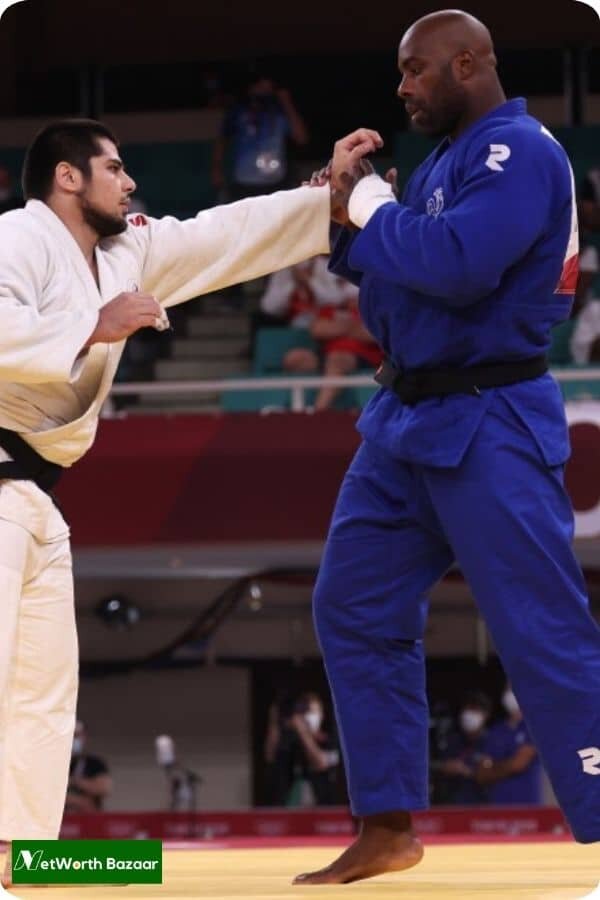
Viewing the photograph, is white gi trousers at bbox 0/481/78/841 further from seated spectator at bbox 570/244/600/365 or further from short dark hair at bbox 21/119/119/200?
seated spectator at bbox 570/244/600/365

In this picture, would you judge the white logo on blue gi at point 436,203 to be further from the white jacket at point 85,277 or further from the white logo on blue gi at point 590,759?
the white logo on blue gi at point 590,759

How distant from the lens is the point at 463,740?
11109 mm

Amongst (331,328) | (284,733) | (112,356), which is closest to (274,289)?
(331,328)

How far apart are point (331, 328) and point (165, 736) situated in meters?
4.50

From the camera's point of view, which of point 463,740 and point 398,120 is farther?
point 398,120

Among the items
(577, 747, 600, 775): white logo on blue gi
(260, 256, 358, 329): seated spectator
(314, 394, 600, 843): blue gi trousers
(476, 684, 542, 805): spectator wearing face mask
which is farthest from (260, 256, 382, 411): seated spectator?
(577, 747, 600, 775): white logo on blue gi

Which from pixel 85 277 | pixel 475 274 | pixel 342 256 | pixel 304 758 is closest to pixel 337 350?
pixel 304 758

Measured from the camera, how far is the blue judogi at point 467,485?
2.80 m

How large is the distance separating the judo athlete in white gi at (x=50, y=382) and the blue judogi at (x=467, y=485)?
454 millimetres

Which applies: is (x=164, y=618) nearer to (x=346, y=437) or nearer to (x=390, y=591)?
(x=346, y=437)

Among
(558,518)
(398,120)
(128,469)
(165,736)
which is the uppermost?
(558,518)

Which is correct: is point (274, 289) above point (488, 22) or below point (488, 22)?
below

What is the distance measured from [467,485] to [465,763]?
26.7ft

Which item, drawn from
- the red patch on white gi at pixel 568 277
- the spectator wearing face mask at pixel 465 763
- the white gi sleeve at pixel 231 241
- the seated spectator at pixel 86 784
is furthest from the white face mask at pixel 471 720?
the red patch on white gi at pixel 568 277
